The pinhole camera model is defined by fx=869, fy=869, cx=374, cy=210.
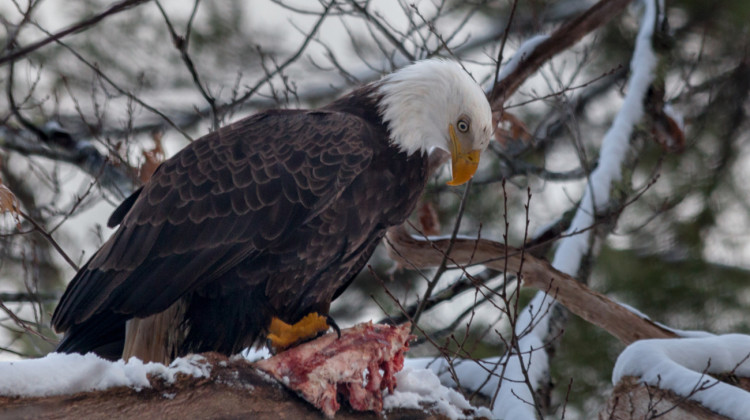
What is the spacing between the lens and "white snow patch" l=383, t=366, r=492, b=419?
337cm

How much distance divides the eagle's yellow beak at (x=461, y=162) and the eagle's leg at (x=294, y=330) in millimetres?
879

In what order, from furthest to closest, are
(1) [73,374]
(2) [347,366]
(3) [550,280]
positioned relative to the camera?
(3) [550,280], (2) [347,366], (1) [73,374]

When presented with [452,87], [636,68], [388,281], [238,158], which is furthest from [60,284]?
[636,68]

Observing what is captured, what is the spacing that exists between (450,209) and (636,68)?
2.10 metres

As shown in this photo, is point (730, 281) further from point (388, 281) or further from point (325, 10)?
point (325, 10)

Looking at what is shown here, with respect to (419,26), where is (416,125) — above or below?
below

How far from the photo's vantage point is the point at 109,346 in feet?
12.7

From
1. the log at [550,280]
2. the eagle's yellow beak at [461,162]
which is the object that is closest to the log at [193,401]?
the eagle's yellow beak at [461,162]

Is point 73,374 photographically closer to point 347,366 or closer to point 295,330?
point 347,366

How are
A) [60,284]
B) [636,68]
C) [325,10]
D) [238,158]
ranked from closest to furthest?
[238,158], [325,10], [636,68], [60,284]

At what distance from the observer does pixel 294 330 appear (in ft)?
12.7

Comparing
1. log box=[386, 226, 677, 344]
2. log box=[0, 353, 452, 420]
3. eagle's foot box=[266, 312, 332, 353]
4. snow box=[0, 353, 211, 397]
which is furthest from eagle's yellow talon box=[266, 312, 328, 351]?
snow box=[0, 353, 211, 397]

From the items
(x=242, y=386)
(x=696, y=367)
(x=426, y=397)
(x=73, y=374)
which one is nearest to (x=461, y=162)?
(x=426, y=397)

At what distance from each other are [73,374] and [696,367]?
8.72 ft
